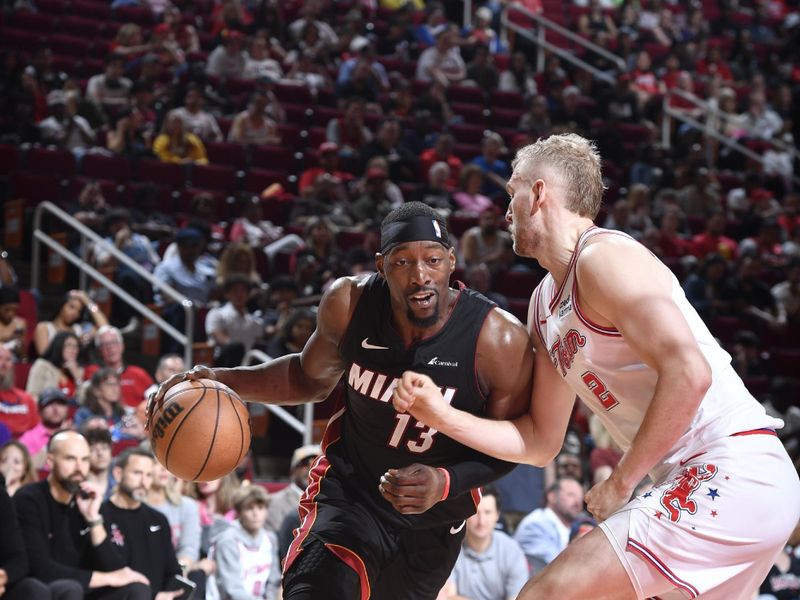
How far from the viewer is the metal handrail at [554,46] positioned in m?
16.4

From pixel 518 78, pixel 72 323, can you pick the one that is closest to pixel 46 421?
pixel 72 323

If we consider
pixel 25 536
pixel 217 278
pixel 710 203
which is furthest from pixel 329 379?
pixel 710 203

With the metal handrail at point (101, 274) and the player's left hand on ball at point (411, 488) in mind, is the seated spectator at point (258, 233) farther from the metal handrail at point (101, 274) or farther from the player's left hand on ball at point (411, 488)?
the player's left hand on ball at point (411, 488)

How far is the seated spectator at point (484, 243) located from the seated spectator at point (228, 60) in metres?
3.84

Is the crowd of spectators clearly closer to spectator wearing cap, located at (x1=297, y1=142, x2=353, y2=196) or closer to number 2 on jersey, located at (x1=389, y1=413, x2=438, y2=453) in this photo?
spectator wearing cap, located at (x1=297, y1=142, x2=353, y2=196)

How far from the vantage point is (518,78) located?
1598 cm

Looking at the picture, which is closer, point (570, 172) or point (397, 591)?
point (570, 172)

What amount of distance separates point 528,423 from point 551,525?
4204mm

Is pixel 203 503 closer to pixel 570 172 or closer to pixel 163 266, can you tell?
pixel 163 266

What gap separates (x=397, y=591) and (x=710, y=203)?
436 inches

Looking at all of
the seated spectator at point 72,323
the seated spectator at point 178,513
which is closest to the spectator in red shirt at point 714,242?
the seated spectator at point 72,323

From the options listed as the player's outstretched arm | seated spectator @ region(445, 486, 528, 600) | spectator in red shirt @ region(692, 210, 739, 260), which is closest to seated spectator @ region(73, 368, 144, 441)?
seated spectator @ region(445, 486, 528, 600)

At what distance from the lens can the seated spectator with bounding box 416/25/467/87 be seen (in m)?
15.2

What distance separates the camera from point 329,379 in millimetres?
4367
